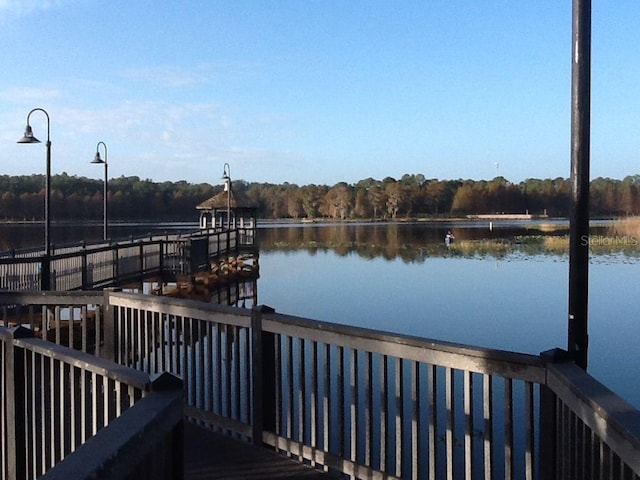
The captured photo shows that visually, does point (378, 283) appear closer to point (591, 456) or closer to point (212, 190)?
point (591, 456)

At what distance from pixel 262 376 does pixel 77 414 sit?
63.0 inches

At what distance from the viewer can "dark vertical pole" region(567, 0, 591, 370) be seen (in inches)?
134

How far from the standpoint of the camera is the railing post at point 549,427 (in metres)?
2.97

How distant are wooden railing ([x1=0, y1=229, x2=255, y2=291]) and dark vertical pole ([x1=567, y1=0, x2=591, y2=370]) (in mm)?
14024

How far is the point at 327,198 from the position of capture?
148750 mm

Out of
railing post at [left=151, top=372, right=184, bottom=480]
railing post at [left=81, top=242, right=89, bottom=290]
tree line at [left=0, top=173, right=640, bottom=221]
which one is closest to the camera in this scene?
railing post at [left=151, top=372, right=184, bottom=480]

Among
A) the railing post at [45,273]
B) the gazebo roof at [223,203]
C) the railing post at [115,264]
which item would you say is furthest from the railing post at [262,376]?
the gazebo roof at [223,203]

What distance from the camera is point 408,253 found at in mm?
46531

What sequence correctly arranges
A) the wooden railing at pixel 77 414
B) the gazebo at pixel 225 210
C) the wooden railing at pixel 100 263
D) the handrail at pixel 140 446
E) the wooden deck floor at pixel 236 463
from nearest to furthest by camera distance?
the handrail at pixel 140 446, the wooden railing at pixel 77 414, the wooden deck floor at pixel 236 463, the wooden railing at pixel 100 263, the gazebo at pixel 225 210

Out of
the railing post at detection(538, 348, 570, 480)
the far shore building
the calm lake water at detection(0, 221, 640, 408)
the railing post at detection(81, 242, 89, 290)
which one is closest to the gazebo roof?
the far shore building

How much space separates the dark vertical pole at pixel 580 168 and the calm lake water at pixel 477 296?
8.28m

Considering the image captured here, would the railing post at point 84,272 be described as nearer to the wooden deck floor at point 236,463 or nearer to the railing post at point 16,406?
the wooden deck floor at point 236,463

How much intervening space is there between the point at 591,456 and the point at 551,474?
74 centimetres

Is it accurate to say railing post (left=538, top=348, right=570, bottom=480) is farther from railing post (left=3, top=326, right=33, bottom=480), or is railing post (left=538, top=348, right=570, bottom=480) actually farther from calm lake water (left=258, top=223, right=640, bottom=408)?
calm lake water (left=258, top=223, right=640, bottom=408)
